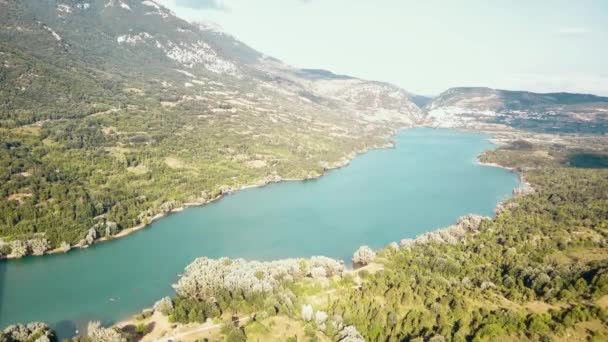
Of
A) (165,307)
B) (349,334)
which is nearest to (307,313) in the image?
(349,334)

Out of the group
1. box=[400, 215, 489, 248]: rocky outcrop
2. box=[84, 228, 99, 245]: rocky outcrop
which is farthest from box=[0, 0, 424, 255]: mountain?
box=[400, 215, 489, 248]: rocky outcrop

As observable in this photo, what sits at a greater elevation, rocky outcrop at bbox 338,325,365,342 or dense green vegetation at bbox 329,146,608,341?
dense green vegetation at bbox 329,146,608,341

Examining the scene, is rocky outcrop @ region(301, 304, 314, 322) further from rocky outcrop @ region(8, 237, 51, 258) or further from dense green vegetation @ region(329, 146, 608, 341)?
rocky outcrop @ region(8, 237, 51, 258)

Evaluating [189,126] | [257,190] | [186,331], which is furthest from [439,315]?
[189,126]

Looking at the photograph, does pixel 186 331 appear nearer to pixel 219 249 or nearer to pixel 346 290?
pixel 346 290

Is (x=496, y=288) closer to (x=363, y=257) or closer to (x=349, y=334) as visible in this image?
(x=363, y=257)

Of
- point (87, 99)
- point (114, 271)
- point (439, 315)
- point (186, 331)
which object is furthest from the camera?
point (87, 99)

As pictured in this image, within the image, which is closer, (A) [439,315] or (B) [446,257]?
(A) [439,315]
